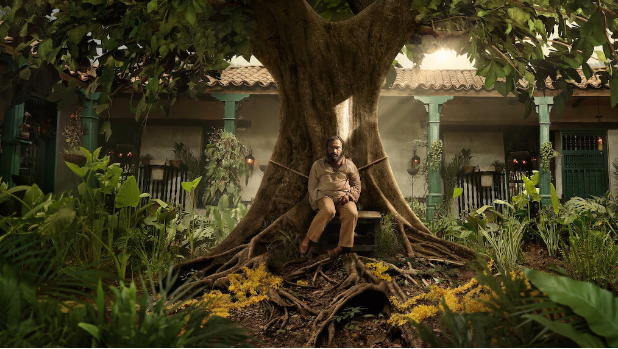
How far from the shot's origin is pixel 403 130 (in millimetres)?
11164

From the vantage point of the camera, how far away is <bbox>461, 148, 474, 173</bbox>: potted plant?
1039 cm

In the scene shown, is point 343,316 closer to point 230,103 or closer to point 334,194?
point 334,194


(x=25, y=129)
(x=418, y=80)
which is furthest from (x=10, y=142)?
(x=418, y=80)

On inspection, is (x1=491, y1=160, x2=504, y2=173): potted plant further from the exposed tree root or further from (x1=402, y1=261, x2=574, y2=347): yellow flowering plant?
(x1=402, y1=261, x2=574, y2=347): yellow flowering plant

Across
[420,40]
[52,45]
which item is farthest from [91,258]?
[420,40]

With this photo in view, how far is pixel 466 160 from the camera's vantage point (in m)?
10.6

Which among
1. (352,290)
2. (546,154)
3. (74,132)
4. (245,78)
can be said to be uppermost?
(245,78)

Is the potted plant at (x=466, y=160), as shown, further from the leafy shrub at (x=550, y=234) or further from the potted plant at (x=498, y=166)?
the leafy shrub at (x=550, y=234)

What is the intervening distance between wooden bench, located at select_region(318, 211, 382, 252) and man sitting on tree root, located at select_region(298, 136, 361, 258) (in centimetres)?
16

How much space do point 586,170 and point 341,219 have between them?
9.41m

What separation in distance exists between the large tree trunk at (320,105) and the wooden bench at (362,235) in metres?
0.22

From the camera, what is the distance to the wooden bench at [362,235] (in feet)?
12.4

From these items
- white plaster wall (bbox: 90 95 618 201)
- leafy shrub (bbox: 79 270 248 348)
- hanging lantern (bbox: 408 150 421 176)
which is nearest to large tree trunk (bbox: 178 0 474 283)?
leafy shrub (bbox: 79 270 248 348)

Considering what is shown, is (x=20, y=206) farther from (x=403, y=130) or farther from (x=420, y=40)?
(x=403, y=130)
